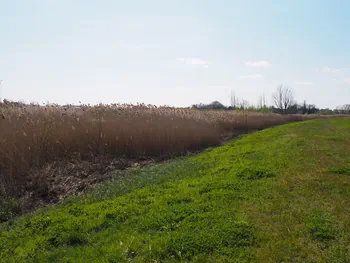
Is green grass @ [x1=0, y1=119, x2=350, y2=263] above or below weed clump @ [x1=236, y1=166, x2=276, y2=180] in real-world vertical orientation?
below

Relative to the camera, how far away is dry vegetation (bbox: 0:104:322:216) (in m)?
6.17

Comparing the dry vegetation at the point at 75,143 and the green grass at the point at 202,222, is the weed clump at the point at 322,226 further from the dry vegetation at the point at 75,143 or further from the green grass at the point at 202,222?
the dry vegetation at the point at 75,143

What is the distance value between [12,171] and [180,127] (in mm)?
6056

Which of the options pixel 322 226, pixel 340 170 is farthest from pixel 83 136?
pixel 322 226

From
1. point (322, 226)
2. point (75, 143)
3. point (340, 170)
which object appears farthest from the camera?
point (75, 143)

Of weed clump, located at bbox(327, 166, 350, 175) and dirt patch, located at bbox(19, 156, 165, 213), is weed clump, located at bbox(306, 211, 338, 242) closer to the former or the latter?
weed clump, located at bbox(327, 166, 350, 175)

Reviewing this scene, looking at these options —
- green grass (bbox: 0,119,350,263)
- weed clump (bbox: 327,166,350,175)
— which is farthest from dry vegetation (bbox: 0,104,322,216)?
weed clump (bbox: 327,166,350,175)

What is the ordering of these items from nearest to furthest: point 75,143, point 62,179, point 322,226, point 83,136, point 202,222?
point 322,226 → point 202,222 → point 62,179 → point 75,143 → point 83,136

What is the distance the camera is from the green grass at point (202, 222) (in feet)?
9.56

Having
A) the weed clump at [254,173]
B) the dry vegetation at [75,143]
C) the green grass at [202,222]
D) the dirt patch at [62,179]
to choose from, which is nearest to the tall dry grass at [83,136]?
the dry vegetation at [75,143]

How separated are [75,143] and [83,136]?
1.08 feet

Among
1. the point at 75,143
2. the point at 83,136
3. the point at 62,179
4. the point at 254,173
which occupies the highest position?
the point at 83,136

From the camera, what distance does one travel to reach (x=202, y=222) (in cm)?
352

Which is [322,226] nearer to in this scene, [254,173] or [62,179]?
[254,173]
